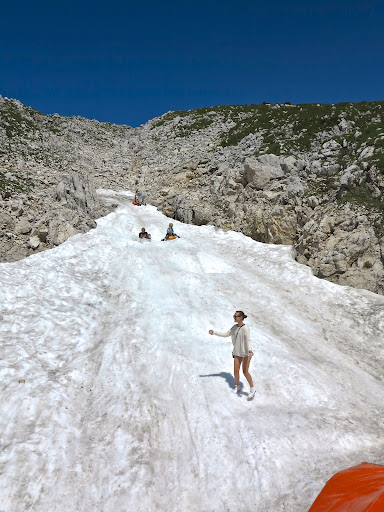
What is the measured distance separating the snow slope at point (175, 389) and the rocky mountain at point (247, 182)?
240cm

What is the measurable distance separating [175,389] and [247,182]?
21.9m

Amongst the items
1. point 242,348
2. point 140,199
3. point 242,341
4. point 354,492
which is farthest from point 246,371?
point 140,199

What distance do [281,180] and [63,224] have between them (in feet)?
56.6

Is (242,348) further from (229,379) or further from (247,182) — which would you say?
(247,182)

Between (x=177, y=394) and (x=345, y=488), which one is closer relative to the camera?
(x=345, y=488)

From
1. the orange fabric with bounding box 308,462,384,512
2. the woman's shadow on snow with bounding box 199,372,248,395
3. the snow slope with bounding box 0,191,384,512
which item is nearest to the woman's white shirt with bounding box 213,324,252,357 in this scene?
the woman's shadow on snow with bounding box 199,372,248,395

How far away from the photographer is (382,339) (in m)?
12.2

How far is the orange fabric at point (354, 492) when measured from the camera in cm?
487

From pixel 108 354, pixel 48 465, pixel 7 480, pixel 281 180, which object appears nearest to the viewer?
pixel 7 480

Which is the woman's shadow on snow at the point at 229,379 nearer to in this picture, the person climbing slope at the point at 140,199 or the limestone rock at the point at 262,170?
the limestone rock at the point at 262,170

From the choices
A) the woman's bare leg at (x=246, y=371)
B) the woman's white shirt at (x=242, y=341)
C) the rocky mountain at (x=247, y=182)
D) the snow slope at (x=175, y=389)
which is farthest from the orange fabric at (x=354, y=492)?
the rocky mountain at (x=247, y=182)

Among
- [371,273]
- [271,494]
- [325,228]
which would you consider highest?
[325,228]

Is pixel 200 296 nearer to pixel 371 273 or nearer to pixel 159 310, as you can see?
pixel 159 310

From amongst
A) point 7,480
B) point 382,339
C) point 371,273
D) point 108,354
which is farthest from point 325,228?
point 7,480
